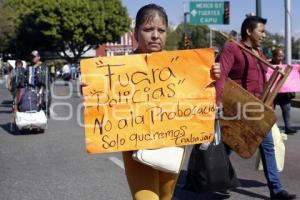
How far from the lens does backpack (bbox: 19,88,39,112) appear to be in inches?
441

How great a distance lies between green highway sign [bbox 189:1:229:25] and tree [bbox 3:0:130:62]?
112 ft

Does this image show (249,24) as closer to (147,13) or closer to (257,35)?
(257,35)

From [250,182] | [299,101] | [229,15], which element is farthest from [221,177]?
[229,15]

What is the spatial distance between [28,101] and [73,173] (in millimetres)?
4566

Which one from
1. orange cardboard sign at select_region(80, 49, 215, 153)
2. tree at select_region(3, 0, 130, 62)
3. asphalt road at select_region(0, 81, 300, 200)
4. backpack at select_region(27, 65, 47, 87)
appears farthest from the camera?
tree at select_region(3, 0, 130, 62)

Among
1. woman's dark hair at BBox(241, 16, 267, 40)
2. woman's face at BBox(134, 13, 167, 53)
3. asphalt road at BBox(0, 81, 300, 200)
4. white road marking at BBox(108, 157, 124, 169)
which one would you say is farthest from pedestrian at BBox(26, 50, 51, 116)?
woman's face at BBox(134, 13, 167, 53)

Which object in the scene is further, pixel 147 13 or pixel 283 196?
pixel 283 196

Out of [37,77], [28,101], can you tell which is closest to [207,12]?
[37,77]

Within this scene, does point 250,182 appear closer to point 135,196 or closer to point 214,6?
point 135,196

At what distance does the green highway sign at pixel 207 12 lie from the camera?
32141 mm

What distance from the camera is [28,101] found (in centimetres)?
1123

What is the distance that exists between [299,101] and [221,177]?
12.4 metres

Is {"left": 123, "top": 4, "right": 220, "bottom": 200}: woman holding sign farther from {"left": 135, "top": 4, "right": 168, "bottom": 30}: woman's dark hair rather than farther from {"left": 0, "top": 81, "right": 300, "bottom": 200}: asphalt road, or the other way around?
{"left": 0, "top": 81, "right": 300, "bottom": 200}: asphalt road

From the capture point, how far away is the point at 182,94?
3391mm
